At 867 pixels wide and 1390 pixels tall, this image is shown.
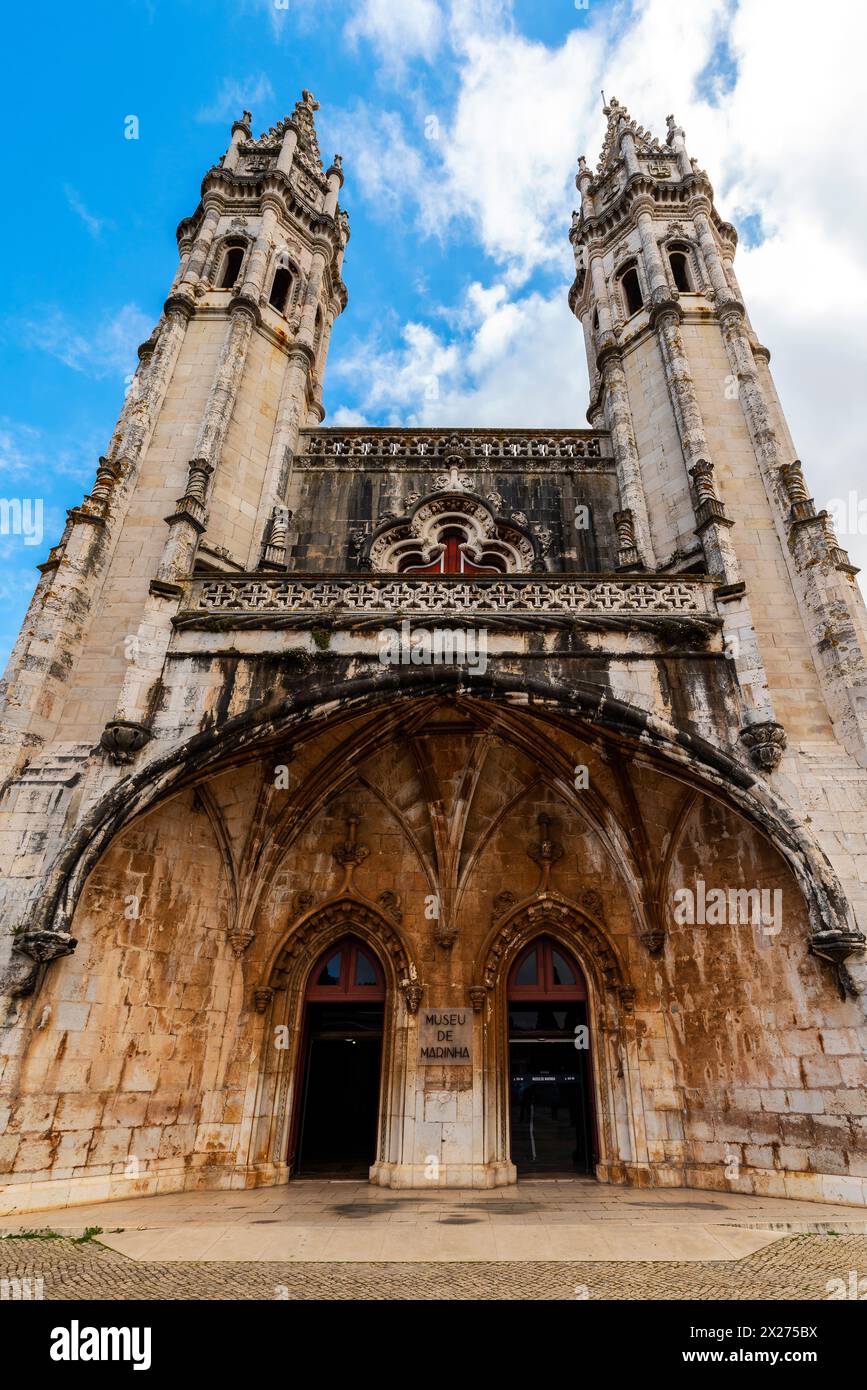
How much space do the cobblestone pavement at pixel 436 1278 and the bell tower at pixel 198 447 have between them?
5.33 meters

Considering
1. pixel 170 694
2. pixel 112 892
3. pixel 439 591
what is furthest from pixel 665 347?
pixel 112 892

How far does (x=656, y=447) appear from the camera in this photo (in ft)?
45.9

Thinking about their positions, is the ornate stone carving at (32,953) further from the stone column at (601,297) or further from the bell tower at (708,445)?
the stone column at (601,297)

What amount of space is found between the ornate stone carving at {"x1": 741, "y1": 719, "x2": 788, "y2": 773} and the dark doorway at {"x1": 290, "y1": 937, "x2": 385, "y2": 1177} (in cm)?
666

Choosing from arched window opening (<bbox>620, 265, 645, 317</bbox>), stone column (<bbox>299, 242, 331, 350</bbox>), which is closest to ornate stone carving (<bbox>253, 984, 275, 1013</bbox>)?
stone column (<bbox>299, 242, 331, 350</bbox>)

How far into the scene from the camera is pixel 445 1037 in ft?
34.5

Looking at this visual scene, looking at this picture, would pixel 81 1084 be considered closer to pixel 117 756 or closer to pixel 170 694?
pixel 117 756

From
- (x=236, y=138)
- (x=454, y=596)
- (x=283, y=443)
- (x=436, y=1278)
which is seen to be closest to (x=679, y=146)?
(x=236, y=138)

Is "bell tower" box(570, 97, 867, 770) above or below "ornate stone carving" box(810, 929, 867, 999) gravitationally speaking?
above

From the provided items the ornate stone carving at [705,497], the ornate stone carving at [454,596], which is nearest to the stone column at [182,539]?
the ornate stone carving at [454,596]

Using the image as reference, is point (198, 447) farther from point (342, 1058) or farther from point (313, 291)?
point (342, 1058)

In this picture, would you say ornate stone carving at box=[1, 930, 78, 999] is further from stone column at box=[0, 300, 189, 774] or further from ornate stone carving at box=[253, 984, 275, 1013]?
ornate stone carving at box=[253, 984, 275, 1013]

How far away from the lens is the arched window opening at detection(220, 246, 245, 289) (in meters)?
16.9
